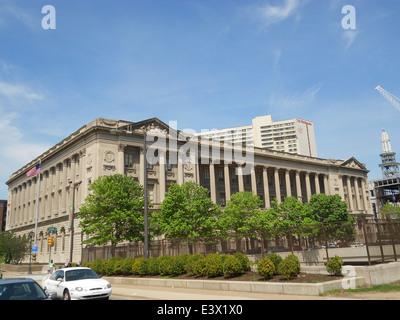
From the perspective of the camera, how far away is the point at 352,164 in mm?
95125

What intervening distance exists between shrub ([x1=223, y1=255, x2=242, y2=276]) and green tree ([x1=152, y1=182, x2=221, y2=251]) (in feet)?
74.1

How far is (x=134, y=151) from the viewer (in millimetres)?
56844

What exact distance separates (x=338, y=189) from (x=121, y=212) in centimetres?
6665

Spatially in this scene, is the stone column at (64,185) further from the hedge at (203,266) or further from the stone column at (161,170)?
the hedge at (203,266)

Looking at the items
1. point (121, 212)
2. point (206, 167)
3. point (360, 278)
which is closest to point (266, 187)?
point (206, 167)

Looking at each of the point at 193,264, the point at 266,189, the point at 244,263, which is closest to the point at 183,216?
the point at 193,264

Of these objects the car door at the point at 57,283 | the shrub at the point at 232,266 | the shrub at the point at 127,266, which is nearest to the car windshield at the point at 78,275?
the car door at the point at 57,283

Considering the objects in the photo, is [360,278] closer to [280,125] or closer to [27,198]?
[27,198]

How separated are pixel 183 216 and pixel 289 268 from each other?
27486mm

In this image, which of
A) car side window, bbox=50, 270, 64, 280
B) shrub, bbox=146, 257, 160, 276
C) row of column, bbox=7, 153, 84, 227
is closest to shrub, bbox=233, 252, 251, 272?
shrub, bbox=146, 257, 160, 276

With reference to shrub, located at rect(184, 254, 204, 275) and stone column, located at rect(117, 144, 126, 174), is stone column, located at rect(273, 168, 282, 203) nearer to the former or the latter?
stone column, located at rect(117, 144, 126, 174)
